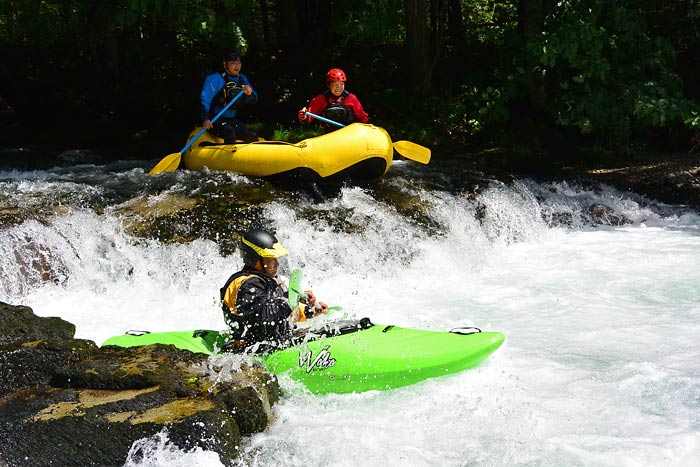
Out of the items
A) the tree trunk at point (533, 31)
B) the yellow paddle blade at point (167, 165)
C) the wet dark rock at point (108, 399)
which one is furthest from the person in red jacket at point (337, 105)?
the wet dark rock at point (108, 399)

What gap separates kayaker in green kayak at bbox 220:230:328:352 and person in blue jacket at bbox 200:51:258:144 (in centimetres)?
405

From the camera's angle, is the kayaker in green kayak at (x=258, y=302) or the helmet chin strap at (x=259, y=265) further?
the helmet chin strap at (x=259, y=265)

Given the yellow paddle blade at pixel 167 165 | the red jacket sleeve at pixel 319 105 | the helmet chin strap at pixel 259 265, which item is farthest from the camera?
the red jacket sleeve at pixel 319 105

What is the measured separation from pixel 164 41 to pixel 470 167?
20.1 ft

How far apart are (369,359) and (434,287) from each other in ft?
8.13

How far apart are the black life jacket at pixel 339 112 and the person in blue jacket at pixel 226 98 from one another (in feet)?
2.68

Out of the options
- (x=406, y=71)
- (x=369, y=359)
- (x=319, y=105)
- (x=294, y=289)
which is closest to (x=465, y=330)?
(x=369, y=359)

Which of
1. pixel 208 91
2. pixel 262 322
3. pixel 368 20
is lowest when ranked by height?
pixel 262 322

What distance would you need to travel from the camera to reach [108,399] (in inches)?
138

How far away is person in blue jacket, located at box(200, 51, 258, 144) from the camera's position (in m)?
8.02

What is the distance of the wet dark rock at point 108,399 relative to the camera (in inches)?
129

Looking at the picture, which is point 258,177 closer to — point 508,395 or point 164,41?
point 508,395

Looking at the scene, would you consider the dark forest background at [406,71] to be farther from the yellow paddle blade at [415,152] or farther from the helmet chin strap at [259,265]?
the helmet chin strap at [259,265]

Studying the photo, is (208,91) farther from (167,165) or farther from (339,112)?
(339,112)
